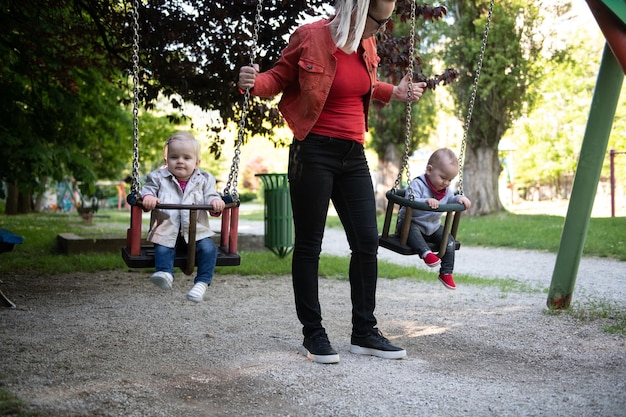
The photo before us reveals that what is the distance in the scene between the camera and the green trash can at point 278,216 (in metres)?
9.53

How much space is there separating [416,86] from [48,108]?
24.3ft

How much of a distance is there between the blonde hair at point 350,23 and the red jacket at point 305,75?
71 millimetres

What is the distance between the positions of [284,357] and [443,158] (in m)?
1.80

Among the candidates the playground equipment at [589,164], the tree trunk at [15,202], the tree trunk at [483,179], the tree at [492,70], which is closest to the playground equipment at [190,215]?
the playground equipment at [589,164]

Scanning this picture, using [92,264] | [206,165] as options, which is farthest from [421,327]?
[206,165]

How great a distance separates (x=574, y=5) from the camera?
19.7m

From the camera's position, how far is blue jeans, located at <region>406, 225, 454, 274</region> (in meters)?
4.85

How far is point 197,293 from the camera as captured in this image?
4043 mm

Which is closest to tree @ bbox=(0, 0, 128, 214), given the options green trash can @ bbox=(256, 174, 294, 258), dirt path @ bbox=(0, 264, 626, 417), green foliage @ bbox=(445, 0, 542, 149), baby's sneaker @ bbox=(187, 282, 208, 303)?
green trash can @ bbox=(256, 174, 294, 258)

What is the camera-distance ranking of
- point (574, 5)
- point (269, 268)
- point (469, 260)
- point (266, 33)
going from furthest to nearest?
point (574, 5) → point (469, 260) → point (269, 268) → point (266, 33)

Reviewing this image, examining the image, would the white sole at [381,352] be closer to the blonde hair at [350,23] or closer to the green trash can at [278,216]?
the blonde hair at [350,23]

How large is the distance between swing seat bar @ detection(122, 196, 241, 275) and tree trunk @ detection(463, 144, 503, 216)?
1692cm

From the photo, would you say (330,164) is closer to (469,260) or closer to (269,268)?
(269,268)

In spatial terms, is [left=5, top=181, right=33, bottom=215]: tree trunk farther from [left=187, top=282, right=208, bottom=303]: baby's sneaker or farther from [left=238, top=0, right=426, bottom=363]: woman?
[left=238, top=0, right=426, bottom=363]: woman
